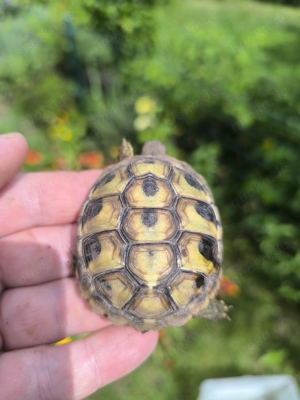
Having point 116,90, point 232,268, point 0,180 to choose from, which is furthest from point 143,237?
point 116,90

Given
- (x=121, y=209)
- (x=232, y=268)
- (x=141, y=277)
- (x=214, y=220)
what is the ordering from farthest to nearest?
(x=232, y=268) < (x=214, y=220) < (x=121, y=209) < (x=141, y=277)

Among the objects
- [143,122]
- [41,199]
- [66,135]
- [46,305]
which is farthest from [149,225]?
[66,135]

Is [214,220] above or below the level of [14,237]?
above

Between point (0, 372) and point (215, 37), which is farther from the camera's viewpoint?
point (215, 37)

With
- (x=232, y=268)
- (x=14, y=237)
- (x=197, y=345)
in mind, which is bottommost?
(x=197, y=345)

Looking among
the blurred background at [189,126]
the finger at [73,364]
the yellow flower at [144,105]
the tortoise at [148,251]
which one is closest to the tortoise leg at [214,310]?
the tortoise at [148,251]

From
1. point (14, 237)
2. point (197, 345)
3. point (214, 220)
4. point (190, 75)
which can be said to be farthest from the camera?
point (190, 75)

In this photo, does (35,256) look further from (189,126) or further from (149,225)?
(189,126)

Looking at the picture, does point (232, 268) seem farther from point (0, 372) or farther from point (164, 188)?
point (0, 372)
